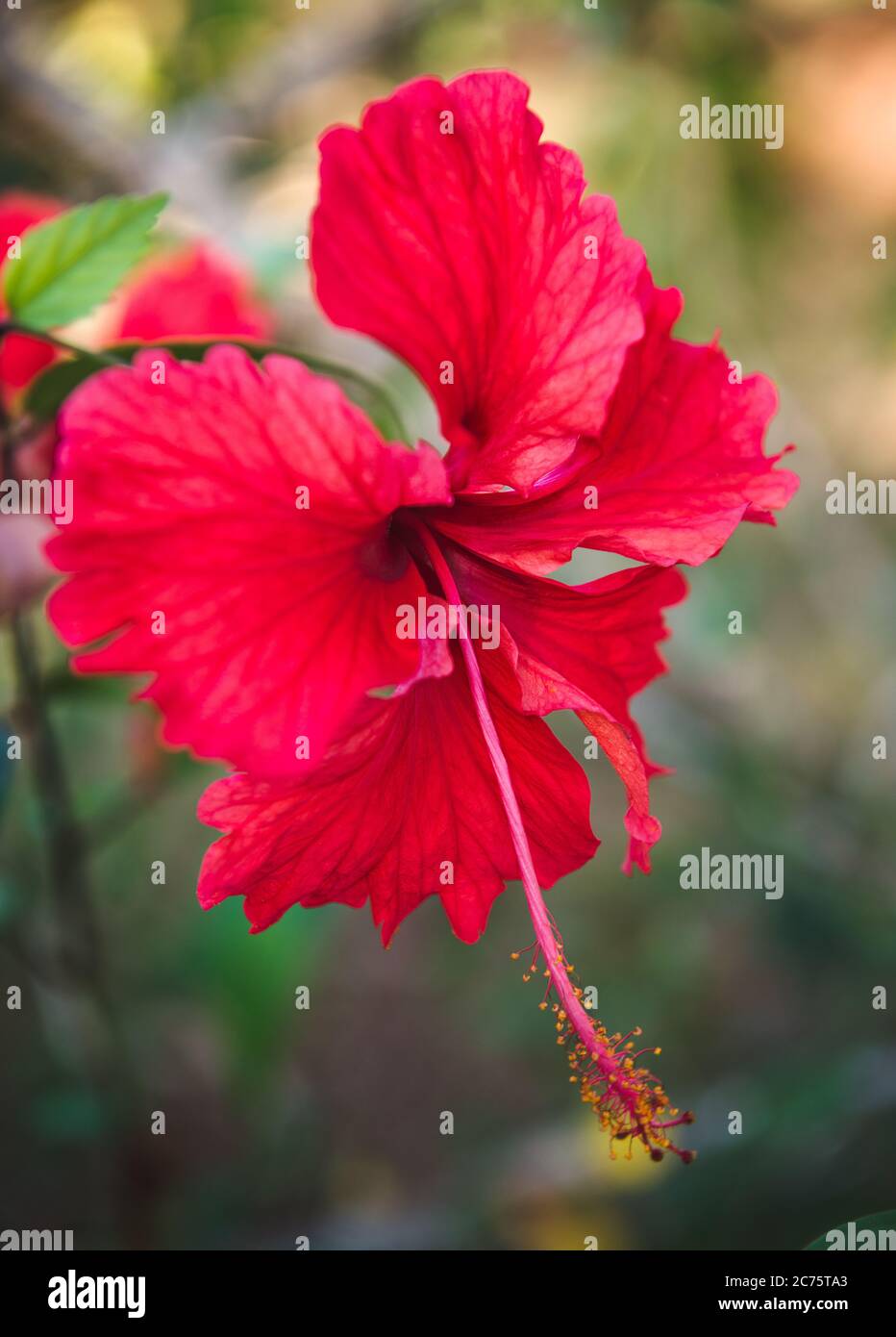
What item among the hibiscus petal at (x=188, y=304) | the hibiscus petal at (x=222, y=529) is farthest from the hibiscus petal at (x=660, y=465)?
the hibiscus petal at (x=188, y=304)

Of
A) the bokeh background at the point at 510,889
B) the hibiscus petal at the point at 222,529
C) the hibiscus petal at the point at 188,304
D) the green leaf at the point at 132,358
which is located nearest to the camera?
the hibiscus petal at the point at 222,529

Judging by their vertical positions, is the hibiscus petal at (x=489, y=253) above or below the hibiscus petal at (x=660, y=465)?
above

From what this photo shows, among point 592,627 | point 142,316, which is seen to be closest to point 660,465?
point 592,627

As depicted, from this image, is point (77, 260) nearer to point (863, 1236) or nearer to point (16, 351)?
point (16, 351)

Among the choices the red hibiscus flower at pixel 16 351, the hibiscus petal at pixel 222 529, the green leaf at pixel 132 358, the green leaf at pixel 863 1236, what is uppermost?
the red hibiscus flower at pixel 16 351

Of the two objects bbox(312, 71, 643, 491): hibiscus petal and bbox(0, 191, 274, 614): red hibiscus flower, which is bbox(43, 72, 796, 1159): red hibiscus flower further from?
bbox(0, 191, 274, 614): red hibiscus flower

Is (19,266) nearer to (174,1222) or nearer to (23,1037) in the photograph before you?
(174,1222)

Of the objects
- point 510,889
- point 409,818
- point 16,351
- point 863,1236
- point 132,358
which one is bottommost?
point 863,1236

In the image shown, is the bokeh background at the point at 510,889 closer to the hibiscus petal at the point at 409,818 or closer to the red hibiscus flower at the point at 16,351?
the red hibiscus flower at the point at 16,351
